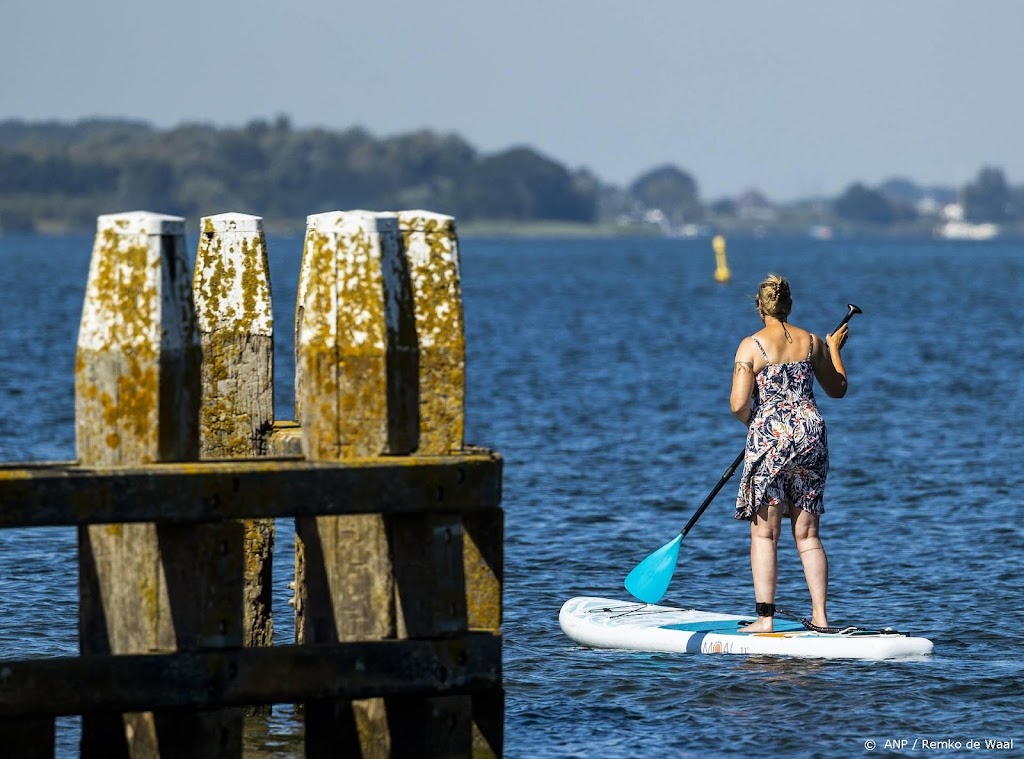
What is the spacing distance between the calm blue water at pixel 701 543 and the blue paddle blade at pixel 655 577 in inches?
22.6

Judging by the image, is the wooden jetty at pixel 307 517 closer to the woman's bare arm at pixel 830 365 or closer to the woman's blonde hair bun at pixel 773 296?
the woman's blonde hair bun at pixel 773 296

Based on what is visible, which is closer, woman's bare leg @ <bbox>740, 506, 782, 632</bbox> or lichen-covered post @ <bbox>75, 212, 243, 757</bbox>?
lichen-covered post @ <bbox>75, 212, 243, 757</bbox>

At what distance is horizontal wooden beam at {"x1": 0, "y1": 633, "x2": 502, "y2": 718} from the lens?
5.73 meters

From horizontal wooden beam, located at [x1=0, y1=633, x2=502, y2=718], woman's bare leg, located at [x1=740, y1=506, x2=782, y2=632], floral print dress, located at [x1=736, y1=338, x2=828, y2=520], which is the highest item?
floral print dress, located at [x1=736, y1=338, x2=828, y2=520]

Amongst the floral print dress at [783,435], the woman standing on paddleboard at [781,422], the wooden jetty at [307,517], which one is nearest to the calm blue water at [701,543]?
the woman standing on paddleboard at [781,422]

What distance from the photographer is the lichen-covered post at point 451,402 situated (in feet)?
20.6

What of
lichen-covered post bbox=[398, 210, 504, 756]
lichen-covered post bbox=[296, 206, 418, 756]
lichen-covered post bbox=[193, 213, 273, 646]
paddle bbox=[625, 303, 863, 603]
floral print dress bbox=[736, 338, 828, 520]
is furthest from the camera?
paddle bbox=[625, 303, 863, 603]

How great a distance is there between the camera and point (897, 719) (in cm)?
836

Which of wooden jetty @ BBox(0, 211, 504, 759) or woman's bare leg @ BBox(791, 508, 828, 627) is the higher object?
wooden jetty @ BBox(0, 211, 504, 759)

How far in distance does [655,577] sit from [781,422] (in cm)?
192

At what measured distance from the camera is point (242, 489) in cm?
570

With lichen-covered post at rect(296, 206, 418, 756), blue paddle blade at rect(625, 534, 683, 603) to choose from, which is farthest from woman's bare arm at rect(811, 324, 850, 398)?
lichen-covered post at rect(296, 206, 418, 756)

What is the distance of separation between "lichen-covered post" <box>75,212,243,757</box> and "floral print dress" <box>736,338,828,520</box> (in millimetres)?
3890

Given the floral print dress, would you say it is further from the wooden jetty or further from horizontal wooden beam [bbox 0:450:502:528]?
horizontal wooden beam [bbox 0:450:502:528]
